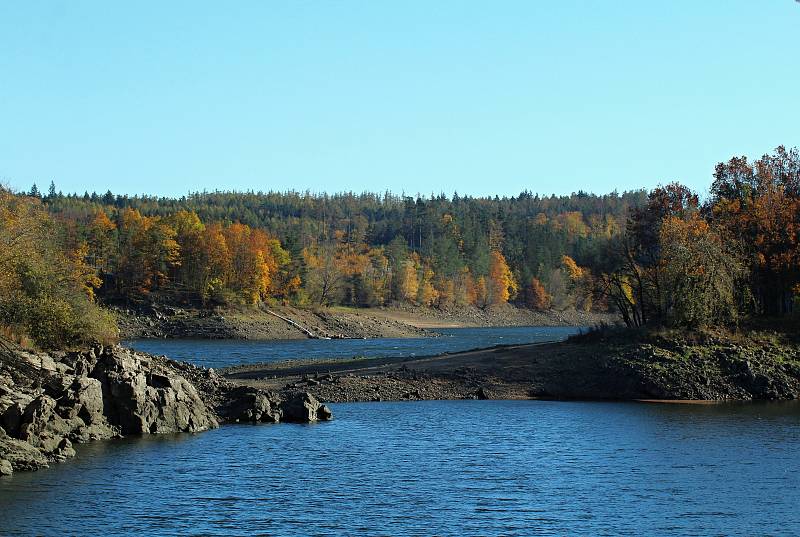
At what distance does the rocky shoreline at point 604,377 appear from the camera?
59.8m

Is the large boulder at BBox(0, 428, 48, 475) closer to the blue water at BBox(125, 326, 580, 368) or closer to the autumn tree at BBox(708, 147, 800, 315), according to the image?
the blue water at BBox(125, 326, 580, 368)

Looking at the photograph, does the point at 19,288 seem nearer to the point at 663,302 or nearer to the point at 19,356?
the point at 19,356

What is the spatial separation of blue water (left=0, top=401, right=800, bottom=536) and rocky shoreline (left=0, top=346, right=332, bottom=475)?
3.89ft

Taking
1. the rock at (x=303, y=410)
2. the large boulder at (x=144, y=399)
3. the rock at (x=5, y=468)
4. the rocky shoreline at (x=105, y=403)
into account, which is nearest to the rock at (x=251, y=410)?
the rocky shoreline at (x=105, y=403)

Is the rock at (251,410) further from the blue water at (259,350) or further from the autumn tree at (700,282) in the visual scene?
the blue water at (259,350)

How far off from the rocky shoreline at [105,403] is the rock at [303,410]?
0.17ft

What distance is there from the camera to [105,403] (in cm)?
4447

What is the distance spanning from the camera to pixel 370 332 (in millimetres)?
146375

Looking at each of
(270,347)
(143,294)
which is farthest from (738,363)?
(143,294)

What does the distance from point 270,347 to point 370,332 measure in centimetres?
3323

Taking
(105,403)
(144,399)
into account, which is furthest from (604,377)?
(105,403)

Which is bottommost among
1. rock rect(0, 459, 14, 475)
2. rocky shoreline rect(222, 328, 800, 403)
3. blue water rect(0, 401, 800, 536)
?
blue water rect(0, 401, 800, 536)

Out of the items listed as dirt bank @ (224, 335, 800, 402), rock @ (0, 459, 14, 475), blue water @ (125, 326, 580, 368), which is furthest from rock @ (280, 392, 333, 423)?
blue water @ (125, 326, 580, 368)

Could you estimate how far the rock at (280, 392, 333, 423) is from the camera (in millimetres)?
50375
